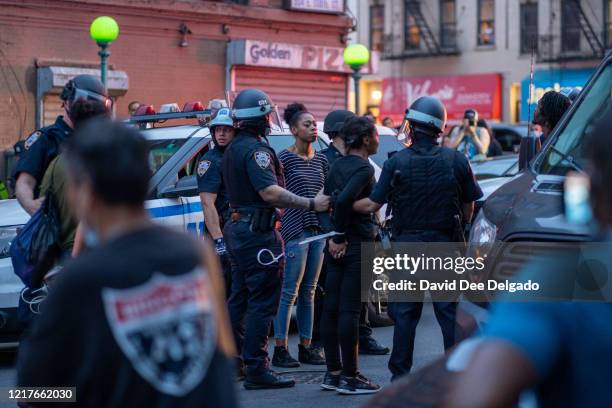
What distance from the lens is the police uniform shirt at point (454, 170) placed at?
7.30m

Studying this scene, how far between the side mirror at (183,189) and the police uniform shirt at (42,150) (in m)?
2.87

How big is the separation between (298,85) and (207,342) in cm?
2174

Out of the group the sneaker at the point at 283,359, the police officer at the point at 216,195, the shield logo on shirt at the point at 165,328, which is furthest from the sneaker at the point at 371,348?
the shield logo on shirt at the point at 165,328

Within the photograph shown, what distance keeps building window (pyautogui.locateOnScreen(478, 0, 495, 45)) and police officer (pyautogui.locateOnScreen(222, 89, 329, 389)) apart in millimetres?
41517

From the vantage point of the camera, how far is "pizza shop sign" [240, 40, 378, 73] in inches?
914

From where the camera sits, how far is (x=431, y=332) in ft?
34.2

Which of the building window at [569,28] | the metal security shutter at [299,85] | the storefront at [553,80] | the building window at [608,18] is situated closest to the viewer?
the metal security shutter at [299,85]

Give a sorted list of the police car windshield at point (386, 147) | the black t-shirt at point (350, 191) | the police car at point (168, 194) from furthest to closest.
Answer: the police car windshield at point (386, 147), the police car at point (168, 194), the black t-shirt at point (350, 191)

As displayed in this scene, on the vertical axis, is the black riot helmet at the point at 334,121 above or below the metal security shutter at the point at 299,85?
below

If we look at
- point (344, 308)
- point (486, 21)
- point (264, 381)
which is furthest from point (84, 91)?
point (486, 21)

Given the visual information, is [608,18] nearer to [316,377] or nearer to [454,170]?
[316,377]

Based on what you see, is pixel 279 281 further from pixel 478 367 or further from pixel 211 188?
pixel 478 367

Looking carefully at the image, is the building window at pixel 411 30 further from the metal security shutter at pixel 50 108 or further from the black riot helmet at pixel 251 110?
the black riot helmet at pixel 251 110

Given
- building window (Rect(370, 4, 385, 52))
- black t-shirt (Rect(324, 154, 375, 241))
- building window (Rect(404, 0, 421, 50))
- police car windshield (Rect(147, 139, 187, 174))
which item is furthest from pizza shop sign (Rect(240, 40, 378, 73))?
building window (Rect(370, 4, 385, 52))
